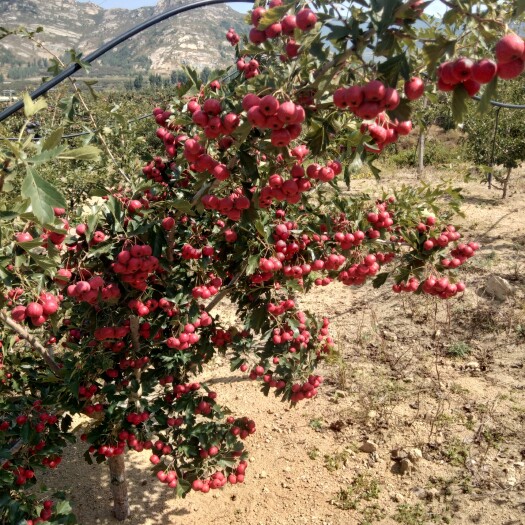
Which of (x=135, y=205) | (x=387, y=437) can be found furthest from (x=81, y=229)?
(x=387, y=437)

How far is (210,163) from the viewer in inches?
67.7

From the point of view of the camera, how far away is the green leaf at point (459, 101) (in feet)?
4.04

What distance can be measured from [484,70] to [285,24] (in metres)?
0.67

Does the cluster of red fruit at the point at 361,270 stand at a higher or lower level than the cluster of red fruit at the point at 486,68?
lower

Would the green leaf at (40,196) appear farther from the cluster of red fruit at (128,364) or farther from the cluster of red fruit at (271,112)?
the cluster of red fruit at (128,364)

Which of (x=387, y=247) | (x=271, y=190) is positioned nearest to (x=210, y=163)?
(x=271, y=190)

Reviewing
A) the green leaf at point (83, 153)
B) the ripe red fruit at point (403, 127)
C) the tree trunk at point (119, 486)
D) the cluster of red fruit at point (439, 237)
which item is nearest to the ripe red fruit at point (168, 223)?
the green leaf at point (83, 153)

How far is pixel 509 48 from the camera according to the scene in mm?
1056

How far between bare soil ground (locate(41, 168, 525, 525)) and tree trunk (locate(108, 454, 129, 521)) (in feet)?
0.49

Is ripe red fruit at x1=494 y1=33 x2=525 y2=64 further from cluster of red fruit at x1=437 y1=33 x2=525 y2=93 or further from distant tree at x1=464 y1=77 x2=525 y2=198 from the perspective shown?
distant tree at x1=464 y1=77 x2=525 y2=198

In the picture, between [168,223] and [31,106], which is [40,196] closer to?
[31,106]

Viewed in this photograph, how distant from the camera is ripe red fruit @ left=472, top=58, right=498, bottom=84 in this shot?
112 centimetres

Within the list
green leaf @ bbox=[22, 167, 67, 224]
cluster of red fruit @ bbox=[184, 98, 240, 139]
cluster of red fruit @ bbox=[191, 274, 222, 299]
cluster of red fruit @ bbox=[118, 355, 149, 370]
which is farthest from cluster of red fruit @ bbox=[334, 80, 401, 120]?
cluster of red fruit @ bbox=[118, 355, 149, 370]

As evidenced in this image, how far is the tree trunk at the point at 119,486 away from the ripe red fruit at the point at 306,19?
9.63 feet
